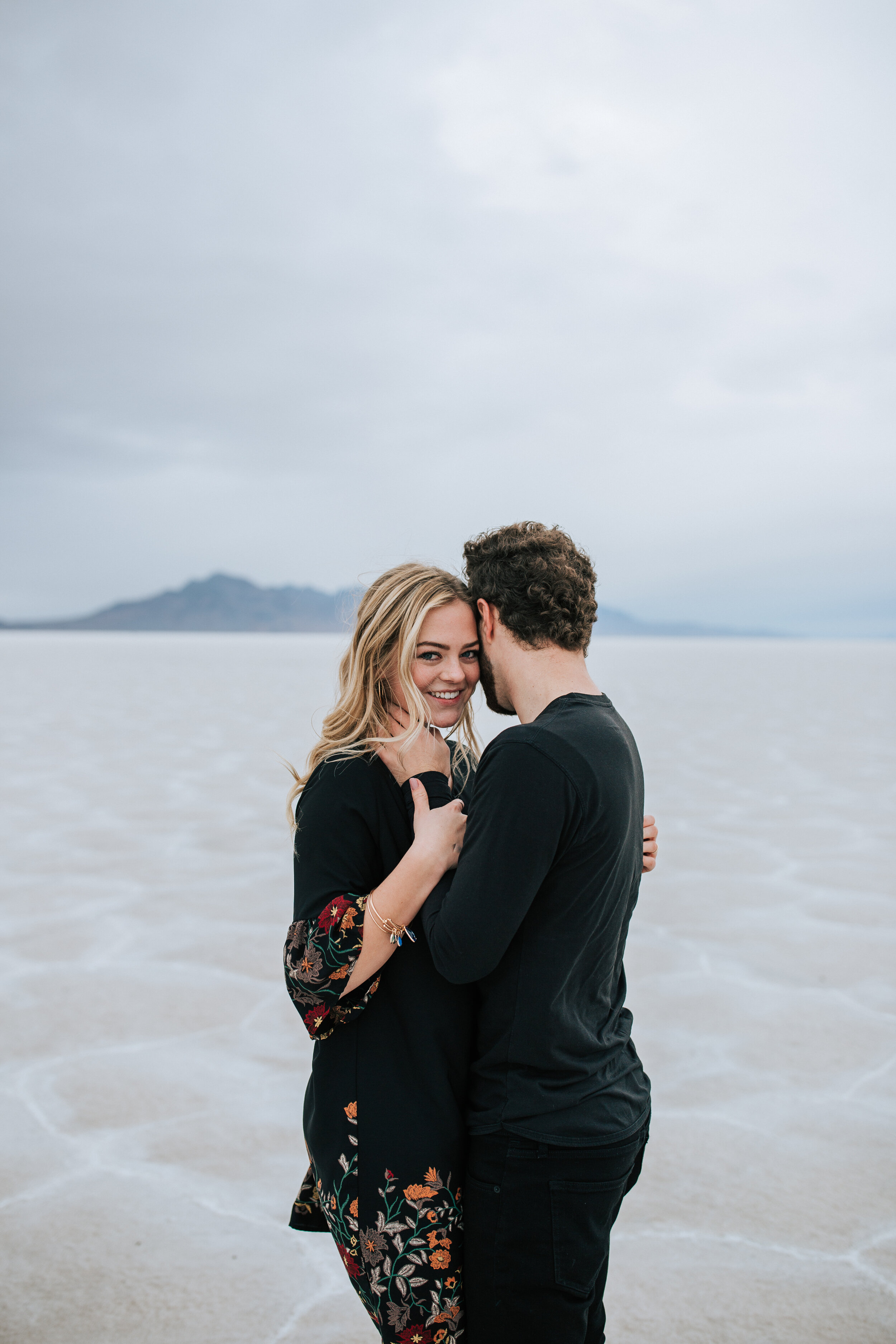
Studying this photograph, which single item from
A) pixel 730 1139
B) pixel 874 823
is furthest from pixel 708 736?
pixel 730 1139

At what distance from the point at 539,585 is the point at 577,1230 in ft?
3.48

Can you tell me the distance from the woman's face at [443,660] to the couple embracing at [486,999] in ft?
0.39

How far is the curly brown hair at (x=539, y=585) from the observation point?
1669mm

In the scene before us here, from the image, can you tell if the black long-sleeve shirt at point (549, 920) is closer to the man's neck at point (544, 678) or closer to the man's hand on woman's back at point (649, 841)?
the man's neck at point (544, 678)

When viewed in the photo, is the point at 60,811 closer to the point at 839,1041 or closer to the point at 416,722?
the point at 839,1041

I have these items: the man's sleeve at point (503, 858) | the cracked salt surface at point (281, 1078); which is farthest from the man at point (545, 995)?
the cracked salt surface at point (281, 1078)

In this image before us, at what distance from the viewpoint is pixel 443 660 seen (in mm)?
1808

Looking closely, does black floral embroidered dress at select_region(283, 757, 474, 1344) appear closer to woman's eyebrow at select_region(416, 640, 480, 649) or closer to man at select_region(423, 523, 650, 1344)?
man at select_region(423, 523, 650, 1344)

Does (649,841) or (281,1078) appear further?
(281,1078)

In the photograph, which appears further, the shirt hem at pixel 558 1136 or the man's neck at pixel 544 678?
the man's neck at pixel 544 678

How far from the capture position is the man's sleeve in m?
1.44

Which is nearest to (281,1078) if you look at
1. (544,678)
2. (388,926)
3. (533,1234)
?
(533,1234)

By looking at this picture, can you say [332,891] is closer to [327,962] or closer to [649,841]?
[327,962]

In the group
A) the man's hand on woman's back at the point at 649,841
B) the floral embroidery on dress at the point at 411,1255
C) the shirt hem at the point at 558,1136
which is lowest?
the floral embroidery on dress at the point at 411,1255
